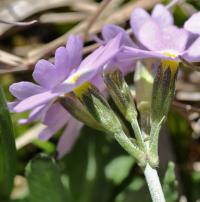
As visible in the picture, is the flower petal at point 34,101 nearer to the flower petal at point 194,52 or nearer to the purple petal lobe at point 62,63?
the purple petal lobe at point 62,63

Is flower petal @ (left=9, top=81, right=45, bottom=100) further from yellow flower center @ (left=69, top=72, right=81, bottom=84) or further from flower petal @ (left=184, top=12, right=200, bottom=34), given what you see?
flower petal @ (left=184, top=12, right=200, bottom=34)

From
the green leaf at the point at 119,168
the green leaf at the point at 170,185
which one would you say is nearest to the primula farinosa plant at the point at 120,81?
the green leaf at the point at 170,185

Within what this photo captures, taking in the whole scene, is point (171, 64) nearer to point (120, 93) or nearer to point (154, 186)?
point (120, 93)

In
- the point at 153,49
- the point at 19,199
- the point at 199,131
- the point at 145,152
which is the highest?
the point at 153,49

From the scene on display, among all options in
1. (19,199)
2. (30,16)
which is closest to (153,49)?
(19,199)

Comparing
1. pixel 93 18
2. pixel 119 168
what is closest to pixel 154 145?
pixel 119 168

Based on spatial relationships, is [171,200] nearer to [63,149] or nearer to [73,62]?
[63,149]
